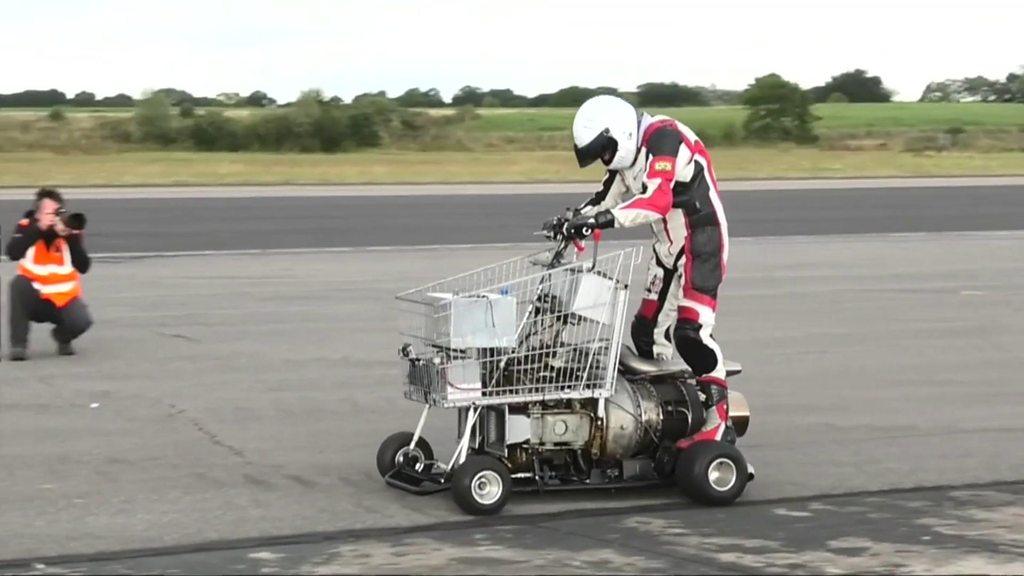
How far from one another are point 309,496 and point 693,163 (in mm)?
2346

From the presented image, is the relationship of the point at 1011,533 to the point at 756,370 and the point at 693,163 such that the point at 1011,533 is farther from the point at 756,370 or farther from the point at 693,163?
the point at 756,370

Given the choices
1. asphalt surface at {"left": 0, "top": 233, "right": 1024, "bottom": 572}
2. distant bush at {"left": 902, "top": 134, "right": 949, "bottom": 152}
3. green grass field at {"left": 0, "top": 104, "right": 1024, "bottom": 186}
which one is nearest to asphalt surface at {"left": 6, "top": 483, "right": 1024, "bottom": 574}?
asphalt surface at {"left": 0, "top": 233, "right": 1024, "bottom": 572}

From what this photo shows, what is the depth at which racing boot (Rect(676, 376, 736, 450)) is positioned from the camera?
296 inches

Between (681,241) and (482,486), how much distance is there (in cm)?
151

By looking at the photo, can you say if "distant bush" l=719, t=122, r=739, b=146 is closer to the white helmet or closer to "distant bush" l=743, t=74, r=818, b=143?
"distant bush" l=743, t=74, r=818, b=143

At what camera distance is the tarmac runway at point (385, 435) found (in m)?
6.41

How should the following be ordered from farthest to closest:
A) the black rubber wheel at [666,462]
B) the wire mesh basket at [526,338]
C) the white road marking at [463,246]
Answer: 1. the white road marking at [463,246]
2. the black rubber wheel at [666,462]
3. the wire mesh basket at [526,338]

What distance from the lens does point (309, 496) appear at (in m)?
7.39

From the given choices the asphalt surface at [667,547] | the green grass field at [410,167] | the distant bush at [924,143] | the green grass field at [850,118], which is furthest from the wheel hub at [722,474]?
the green grass field at [850,118]

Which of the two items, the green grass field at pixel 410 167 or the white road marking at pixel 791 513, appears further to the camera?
the green grass field at pixel 410 167

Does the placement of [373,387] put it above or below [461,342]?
below

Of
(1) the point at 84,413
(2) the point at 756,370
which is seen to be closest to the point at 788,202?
(2) the point at 756,370

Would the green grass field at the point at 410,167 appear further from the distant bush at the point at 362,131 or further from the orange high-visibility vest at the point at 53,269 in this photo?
the orange high-visibility vest at the point at 53,269

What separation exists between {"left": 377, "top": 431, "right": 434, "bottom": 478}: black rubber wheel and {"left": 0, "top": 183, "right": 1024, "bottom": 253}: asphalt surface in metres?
13.3
